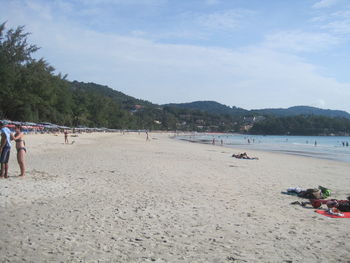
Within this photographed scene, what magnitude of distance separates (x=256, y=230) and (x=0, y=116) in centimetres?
4869

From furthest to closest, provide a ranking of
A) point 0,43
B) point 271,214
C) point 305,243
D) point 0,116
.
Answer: point 0,43 < point 0,116 < point 271,214 < point 305,243

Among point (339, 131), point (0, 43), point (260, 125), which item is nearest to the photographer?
point (0, 43)

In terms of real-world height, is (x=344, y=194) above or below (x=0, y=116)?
below

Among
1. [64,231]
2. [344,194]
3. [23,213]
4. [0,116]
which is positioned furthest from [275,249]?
[0,116]

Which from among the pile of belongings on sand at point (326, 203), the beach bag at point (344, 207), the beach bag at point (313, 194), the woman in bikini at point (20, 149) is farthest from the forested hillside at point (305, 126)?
the woman in bikini at point (20, 149)

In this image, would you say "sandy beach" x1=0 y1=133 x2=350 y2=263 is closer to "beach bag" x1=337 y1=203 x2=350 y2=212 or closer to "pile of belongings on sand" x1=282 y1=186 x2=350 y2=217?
"pile of belongings on sand" x1=282 y1=186 x2=350 y2=217

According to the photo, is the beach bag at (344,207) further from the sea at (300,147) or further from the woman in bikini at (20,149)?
the sea at (300,147)

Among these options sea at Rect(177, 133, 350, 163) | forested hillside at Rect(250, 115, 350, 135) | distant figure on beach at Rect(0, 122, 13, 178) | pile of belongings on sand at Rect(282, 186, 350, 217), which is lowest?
sea at Rect(177, 133, 350, 163)

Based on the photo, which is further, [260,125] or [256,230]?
[260,125]

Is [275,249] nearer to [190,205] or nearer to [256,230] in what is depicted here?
[256,230]

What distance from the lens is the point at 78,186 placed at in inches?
326

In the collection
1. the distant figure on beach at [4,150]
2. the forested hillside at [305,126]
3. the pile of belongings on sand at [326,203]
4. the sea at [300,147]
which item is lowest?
the sea at [300,147]

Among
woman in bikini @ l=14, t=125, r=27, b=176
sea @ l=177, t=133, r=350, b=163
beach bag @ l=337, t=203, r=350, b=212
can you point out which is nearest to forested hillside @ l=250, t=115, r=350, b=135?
sea @ l=177, t=133, r=350, b=163

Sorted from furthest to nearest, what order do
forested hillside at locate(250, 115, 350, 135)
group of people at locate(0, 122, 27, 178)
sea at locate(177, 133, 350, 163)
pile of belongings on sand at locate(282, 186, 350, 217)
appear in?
forested hillside at locate(250, 115, 350, 135)
sea at locate(177, 133, 350, 163)
group of people at locate(0, 122, 27, 178)
pile of belongings on sand at locate(282, 186, 350, 217)
